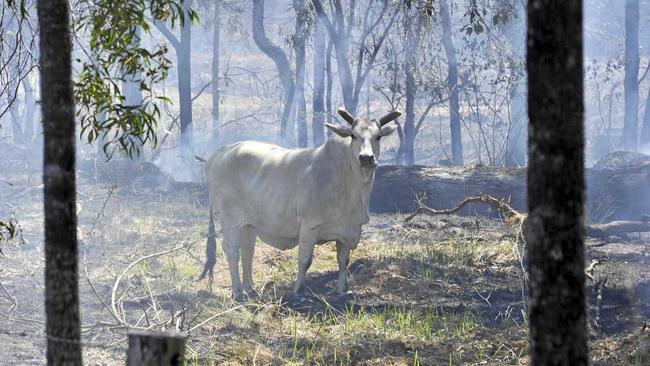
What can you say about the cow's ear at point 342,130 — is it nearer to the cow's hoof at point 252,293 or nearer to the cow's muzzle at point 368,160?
the cow's muzzle at point 368,160

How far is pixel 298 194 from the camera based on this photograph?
11.5 m

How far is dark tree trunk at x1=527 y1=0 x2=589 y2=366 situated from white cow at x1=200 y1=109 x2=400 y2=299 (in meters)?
6.75

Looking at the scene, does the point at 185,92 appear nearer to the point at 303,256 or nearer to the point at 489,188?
the point at 489,188

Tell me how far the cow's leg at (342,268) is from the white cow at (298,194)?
0.04ft

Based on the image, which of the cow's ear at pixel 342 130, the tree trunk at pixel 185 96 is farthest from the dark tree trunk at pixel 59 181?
the tree trunk at pixel 185 96

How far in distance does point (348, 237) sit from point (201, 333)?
7.46 feet

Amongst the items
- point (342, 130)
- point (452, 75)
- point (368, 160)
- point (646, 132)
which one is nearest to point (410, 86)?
point (452, 75)

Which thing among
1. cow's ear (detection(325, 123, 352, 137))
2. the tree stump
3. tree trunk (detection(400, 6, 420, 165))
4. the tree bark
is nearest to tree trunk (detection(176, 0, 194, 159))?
the tree bark

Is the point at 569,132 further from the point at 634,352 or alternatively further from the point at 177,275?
the point at 177,275

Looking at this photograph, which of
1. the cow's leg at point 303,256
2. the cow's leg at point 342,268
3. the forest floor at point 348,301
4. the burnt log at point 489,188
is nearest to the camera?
the forest floor at point 348,301

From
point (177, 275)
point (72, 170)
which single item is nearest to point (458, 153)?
point (177, 275)

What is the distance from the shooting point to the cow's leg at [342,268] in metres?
11.4

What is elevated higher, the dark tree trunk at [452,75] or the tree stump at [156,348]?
the dark tree trunk at [452,75]

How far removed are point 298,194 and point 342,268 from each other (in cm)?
94
